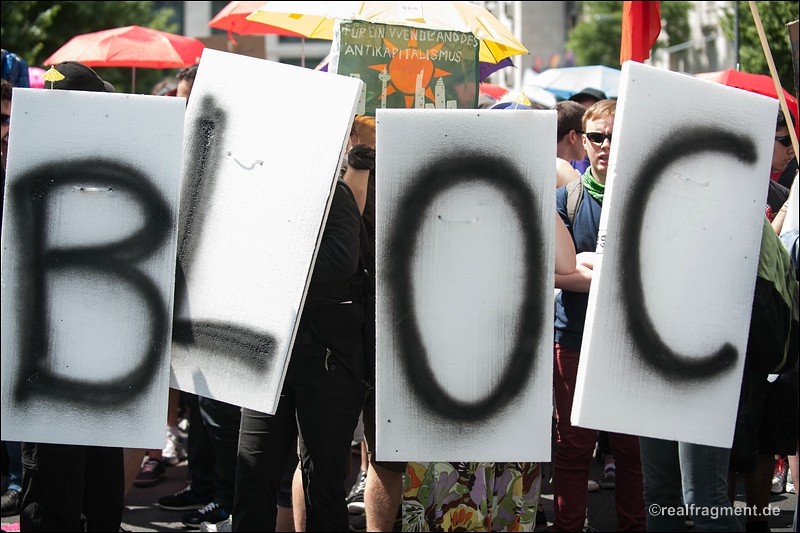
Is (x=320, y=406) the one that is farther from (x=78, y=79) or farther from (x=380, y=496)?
(x=78, y=79)

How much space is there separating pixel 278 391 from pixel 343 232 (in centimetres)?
58

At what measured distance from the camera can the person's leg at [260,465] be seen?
2.90 m

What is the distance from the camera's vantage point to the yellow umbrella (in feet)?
13.8

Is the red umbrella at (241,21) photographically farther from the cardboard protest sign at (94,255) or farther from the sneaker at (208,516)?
the cardboard protest sign at (94,255)

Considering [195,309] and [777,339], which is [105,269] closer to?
[195,309]

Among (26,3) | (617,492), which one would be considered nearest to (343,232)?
(617,492)

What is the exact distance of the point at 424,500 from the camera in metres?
3.19

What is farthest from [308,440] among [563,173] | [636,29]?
[563,173]

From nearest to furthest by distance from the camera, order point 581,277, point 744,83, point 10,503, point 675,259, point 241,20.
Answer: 1. point 675,259
2. point 581,277
3. point 10,503
4. point 744,83
5. point 241,20

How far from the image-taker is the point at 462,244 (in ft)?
7.74

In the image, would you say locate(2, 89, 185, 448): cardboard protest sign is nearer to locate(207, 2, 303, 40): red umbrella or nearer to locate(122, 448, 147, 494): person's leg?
locate(122, 448, 147, 494): person's leg

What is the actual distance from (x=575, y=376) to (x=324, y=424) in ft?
3.30

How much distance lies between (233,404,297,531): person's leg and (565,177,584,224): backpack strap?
1.23 metres

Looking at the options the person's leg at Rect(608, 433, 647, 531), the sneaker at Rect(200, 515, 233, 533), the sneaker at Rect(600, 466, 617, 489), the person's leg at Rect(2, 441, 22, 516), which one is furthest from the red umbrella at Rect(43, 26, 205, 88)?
the person's leg at Rect(608, 433, 647, 531)
